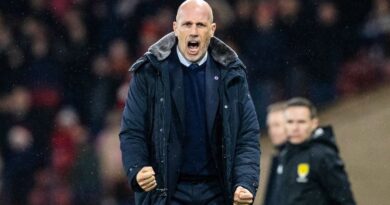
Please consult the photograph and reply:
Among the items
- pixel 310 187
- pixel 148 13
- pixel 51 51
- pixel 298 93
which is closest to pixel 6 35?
pixel 51 51

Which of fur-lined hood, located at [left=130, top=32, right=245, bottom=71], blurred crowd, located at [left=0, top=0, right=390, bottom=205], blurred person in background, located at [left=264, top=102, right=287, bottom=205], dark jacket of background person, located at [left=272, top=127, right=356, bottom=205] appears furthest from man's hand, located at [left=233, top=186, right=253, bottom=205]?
blurred crowd, located at [left=0, top=0, right=390, bottom=205]

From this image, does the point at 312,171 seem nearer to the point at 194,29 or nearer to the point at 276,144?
the point at 276,144

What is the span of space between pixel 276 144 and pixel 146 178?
182 inches

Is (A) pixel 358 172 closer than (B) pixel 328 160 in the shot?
No

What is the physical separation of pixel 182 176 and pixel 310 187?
305 cm

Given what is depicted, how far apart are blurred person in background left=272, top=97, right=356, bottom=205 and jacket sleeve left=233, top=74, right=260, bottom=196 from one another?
9.19ft

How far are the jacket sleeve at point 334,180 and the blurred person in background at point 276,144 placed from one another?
1.63 feet

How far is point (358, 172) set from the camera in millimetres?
13430

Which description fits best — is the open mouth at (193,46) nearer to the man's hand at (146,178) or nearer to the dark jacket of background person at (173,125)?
the dark jacket of background person at (173,125)

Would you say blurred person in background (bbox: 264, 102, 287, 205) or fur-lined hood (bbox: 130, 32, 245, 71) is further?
blurred person in background (bbox: 264, 102, 287, 205)

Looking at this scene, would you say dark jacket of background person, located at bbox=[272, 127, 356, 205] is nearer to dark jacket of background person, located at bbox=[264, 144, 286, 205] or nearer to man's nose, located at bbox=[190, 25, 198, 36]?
dark jacket of background person, located at bbox=[264, 144, 286, 205]

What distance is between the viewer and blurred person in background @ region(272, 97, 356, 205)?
9016mm

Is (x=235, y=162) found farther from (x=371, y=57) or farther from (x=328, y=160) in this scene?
(x=371, y=57)

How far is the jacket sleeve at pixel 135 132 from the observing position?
616 centimetres
